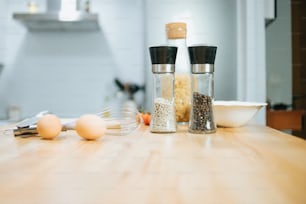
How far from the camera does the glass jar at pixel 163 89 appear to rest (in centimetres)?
113

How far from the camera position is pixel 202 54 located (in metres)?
1.12

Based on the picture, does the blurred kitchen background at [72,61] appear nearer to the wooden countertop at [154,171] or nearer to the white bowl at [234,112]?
the white bowl at [234,112]

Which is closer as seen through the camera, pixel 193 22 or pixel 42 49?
pixel 193 22

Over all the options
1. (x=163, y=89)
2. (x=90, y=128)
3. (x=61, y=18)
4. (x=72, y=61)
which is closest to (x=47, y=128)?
(x=90, y=128)

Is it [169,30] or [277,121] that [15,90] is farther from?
[169,30]

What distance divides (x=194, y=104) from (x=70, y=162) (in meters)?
0.55

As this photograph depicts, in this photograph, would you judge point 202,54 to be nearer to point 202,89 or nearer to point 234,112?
point 202,89

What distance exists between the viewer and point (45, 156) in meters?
0.76

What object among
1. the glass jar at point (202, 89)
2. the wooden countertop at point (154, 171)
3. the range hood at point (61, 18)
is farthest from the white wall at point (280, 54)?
the wooden countertop at point (154, 171)

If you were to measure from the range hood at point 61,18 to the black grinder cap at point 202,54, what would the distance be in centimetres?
200

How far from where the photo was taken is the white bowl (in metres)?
1.27

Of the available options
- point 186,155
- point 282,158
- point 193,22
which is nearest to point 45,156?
point 186,155

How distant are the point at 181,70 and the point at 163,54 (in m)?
0.27

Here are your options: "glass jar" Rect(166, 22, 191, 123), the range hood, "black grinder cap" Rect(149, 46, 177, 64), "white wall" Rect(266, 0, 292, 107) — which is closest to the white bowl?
"glass jar" Rect(166, 22, 191, 123)
